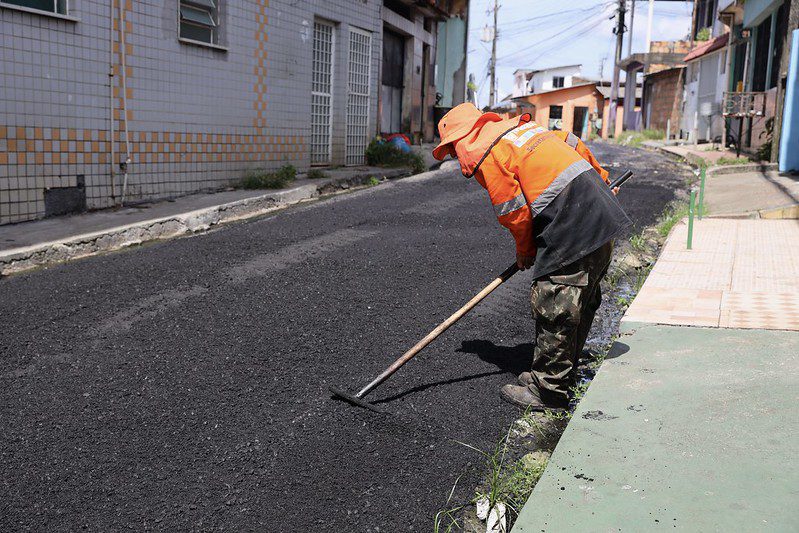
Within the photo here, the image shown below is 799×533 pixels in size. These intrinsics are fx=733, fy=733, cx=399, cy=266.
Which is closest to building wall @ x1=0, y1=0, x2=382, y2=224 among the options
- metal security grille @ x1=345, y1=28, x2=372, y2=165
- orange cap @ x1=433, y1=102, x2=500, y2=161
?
metal security grille @ x1=345, y1=28, x2=372, y2=165

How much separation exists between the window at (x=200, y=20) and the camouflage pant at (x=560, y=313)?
628 cm

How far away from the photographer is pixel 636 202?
334 inches

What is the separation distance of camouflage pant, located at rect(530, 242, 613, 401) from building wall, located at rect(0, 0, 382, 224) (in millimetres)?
4911

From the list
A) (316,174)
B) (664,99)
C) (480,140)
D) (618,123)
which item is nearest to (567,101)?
(618,123)

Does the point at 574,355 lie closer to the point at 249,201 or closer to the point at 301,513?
the point at 301,513

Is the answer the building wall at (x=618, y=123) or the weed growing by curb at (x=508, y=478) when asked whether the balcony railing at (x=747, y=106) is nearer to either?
the weed growing by curb at (x=508, y=478)

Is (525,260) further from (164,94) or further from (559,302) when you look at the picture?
(164,94)

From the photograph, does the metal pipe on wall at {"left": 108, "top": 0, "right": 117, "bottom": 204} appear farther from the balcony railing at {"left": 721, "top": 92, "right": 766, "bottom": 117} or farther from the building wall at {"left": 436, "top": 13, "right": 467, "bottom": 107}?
the building wall at {"left": 436, "top": 13, "right": 467, "bottom": 107}

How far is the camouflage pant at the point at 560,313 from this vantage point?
300cm

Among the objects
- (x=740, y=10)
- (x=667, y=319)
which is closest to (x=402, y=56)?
(x=740, y=10)

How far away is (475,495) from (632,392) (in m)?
0.90

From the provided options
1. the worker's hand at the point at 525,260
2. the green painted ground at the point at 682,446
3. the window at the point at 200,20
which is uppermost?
the window at the point at 200,20

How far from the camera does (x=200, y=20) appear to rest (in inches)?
321

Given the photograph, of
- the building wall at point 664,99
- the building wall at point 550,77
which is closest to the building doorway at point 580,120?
the building wall at point 664,99
